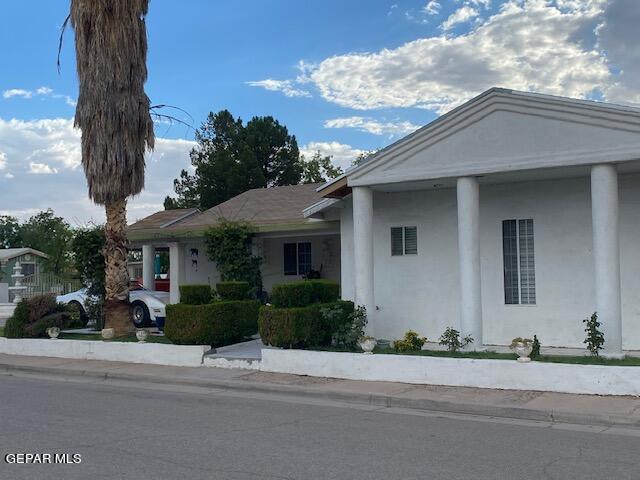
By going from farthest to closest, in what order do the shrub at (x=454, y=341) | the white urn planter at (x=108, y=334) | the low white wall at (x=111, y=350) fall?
the white urn planter at (x=108, y=334), the low white wall at (x=111, y=350), the shrub at (x=454, y=341)

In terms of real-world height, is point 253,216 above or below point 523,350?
above

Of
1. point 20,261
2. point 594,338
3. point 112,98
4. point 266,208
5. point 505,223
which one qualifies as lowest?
point 594,338

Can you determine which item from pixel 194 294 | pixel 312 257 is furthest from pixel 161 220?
pixel 194 294

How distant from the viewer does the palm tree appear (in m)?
16.5

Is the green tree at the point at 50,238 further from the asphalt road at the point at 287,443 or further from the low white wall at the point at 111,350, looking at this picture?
the asphalt road at the point at 287,443

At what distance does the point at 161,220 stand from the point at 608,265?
15.4 m

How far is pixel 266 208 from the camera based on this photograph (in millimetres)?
21281

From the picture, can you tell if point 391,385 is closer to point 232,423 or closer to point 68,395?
point 232,423

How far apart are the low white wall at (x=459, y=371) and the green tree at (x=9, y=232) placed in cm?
6904

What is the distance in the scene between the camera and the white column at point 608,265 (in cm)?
1155

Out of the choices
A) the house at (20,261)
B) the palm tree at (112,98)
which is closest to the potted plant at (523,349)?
the palm tree at (112,98)

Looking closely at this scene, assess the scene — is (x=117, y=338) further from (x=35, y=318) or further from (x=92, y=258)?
(x=92, y=258)

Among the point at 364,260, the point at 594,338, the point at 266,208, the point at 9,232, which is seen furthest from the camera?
the point at 9,232

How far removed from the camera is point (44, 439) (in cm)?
819
